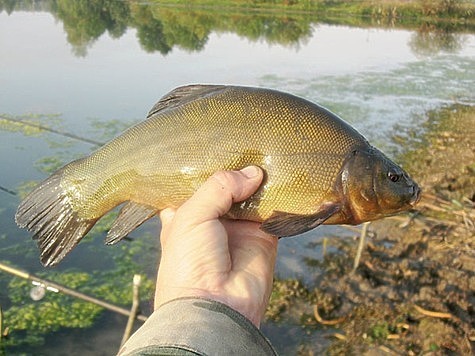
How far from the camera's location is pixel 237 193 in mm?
2434

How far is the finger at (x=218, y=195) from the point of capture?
2428 mm

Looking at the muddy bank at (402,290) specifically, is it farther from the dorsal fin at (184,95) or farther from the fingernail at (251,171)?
the dorsal fin at (184,95)

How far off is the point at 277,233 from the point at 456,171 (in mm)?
9015

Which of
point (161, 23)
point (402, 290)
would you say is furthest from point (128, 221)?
point (161, 23)

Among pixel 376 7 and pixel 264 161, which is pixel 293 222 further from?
pixel 376 7

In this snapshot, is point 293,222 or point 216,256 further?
point 293,222

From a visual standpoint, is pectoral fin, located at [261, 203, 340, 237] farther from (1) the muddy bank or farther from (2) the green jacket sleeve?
(1) the muddy bank

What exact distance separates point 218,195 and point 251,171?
0.72ft

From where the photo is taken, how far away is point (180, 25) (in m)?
31.8

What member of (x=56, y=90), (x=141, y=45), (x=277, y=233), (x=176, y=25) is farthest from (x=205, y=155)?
(x=176, y=25)

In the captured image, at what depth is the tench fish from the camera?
8.45 ft

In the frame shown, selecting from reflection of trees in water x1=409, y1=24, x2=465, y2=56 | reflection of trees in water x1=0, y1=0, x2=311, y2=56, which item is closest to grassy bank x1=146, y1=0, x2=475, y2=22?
reflection of trees in water x1=0, y1=0, x2=311, y2=56

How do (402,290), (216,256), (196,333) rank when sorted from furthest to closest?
1. (402,290)
2. (216,256)
3. (196,333)

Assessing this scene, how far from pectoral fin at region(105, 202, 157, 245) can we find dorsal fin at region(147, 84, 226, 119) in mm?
499
